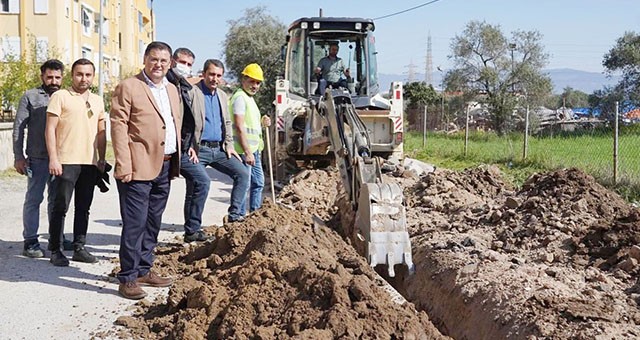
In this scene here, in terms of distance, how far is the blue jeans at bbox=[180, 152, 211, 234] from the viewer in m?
7.07

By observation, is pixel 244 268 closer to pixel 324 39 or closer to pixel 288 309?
pixel 288 309

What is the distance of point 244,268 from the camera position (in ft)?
17.0

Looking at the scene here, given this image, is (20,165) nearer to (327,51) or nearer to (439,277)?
(439,277)

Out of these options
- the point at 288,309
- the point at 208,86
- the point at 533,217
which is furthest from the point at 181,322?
the point at 533,217

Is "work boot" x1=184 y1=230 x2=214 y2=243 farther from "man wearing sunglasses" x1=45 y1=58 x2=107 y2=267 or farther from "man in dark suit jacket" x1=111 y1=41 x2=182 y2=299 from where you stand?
"man in dark suit jacket" x1=111 y1=41 x2=182 y2=299

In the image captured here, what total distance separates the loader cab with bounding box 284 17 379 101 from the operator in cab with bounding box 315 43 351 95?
0.33 ft

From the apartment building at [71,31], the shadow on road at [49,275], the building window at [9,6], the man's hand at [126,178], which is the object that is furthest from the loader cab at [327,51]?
the building window at [9,6]

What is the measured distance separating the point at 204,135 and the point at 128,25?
50.8 metres

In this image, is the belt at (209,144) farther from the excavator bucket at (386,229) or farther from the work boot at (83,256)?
the excavator bucket at (386,229)

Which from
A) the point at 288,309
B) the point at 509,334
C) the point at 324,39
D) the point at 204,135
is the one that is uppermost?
the point at 324,39

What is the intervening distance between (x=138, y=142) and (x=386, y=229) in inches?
90.7

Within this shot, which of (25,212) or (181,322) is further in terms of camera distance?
(25,212)

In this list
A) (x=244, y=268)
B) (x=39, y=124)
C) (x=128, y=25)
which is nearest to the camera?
(x=244, y=268)

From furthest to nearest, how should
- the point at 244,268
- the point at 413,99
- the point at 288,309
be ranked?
the point at 413,99 < the point at 244,268 < the point at 288,309
